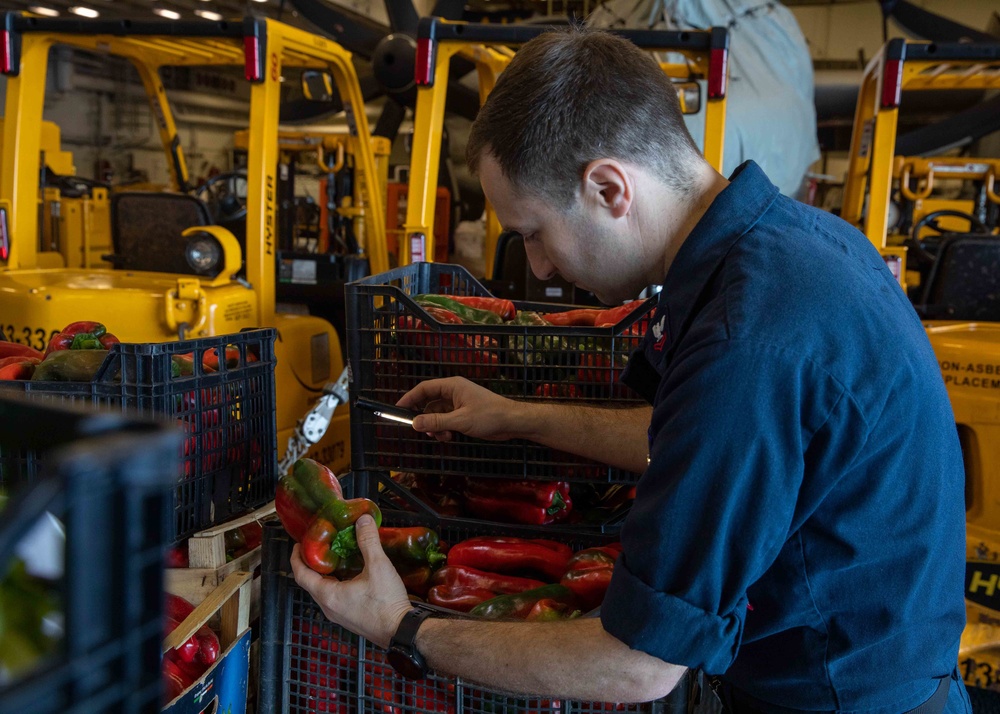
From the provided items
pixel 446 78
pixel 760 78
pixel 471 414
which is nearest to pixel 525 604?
pixel 471 414

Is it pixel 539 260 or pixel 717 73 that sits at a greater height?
pixel 717 73

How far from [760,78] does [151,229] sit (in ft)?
19.6

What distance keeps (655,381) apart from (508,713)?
0.63 meters

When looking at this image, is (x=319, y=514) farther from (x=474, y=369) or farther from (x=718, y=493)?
(x=718, y=493)

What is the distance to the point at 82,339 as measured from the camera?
7.13ft

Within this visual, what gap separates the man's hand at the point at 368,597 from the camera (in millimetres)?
1354

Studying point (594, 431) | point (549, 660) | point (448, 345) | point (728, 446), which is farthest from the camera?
point (448, 345)

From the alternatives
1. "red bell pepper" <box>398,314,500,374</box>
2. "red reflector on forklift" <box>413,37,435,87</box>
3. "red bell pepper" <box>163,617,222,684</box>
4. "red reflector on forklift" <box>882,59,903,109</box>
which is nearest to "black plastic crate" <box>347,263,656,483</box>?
"red bell pepper" <box>398,314,500,374</box>

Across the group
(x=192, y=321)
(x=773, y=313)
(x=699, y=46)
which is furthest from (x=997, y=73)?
(x=773, y=313)

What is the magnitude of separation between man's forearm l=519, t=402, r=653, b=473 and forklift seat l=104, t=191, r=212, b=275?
3288mm

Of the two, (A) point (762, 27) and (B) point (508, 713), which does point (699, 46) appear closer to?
(B) point (508, 713)

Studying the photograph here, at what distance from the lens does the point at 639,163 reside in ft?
4.10

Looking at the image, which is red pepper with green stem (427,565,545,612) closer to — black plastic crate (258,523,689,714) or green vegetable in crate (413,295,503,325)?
black plastic crate (258,523,689,714)

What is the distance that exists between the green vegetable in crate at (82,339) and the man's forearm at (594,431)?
107cm
